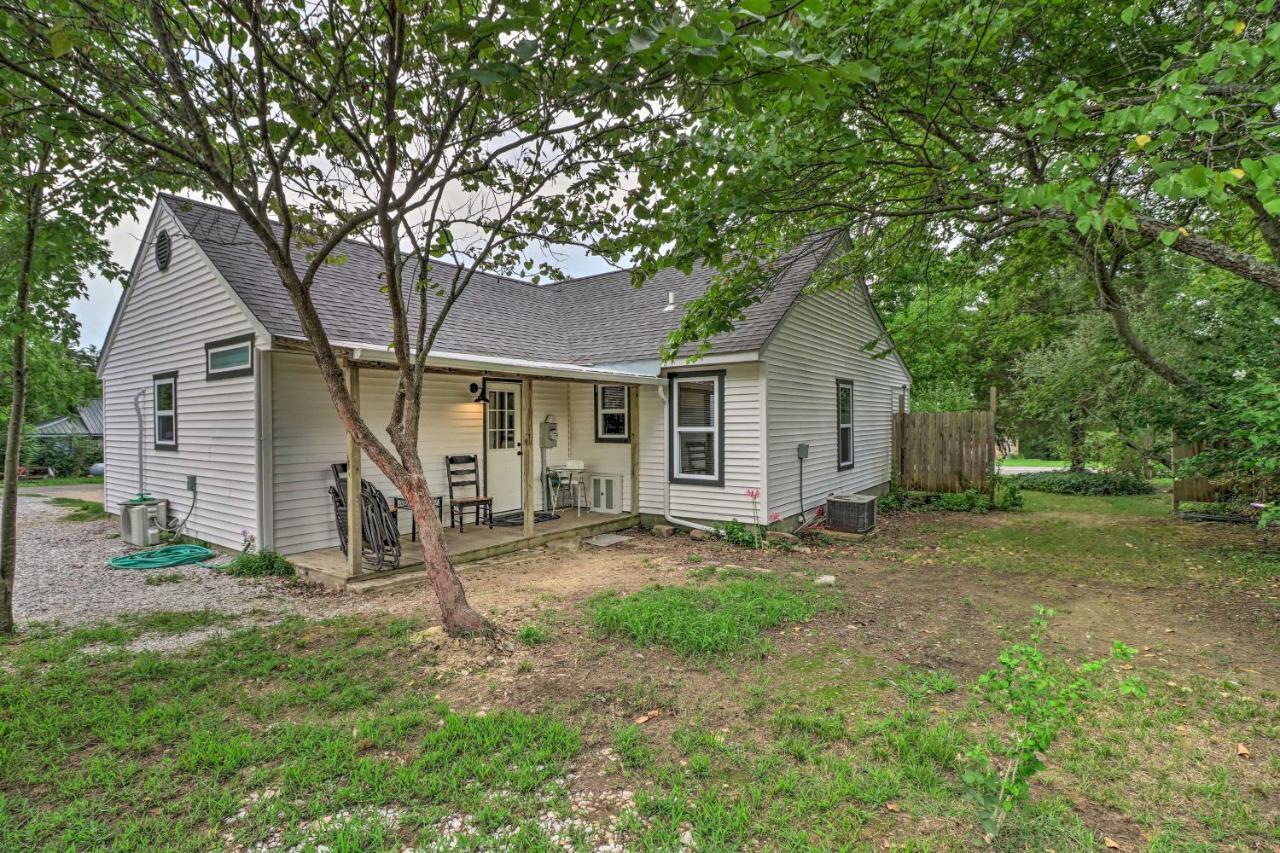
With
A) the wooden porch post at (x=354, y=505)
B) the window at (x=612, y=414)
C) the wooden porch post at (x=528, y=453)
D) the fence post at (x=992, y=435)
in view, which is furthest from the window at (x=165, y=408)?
the fence post at (x=992, y=435)

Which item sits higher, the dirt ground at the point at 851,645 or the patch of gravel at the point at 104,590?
the patch of gravel at the point at 104,590

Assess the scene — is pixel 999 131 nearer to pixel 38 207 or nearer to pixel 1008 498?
pixel 38 207

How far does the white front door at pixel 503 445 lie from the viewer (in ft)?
28.6

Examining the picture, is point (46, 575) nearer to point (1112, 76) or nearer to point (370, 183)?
point (370, 183)

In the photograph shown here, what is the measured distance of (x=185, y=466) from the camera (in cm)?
790

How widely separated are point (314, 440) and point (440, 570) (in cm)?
342

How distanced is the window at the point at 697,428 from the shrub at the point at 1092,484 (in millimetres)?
8864

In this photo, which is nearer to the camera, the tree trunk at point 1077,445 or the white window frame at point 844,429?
the white window frame at point 844,429

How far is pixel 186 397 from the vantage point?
7758mm

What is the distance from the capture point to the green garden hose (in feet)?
22.0

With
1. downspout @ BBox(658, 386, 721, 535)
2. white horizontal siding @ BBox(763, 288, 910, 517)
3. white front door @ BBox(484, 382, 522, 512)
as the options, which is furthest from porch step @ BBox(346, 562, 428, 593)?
white horizontal siding @ BBox(763, 288, 910, 517)

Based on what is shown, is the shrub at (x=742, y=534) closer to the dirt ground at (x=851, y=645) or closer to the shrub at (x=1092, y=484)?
the dirt ground at (x=851, y=645)

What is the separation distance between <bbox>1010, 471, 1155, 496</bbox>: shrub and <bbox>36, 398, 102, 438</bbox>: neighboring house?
2947cm

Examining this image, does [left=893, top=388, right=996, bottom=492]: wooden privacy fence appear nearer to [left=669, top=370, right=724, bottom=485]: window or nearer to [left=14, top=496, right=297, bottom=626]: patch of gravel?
[left=669, top=370, right=724, bottom=485]: window
